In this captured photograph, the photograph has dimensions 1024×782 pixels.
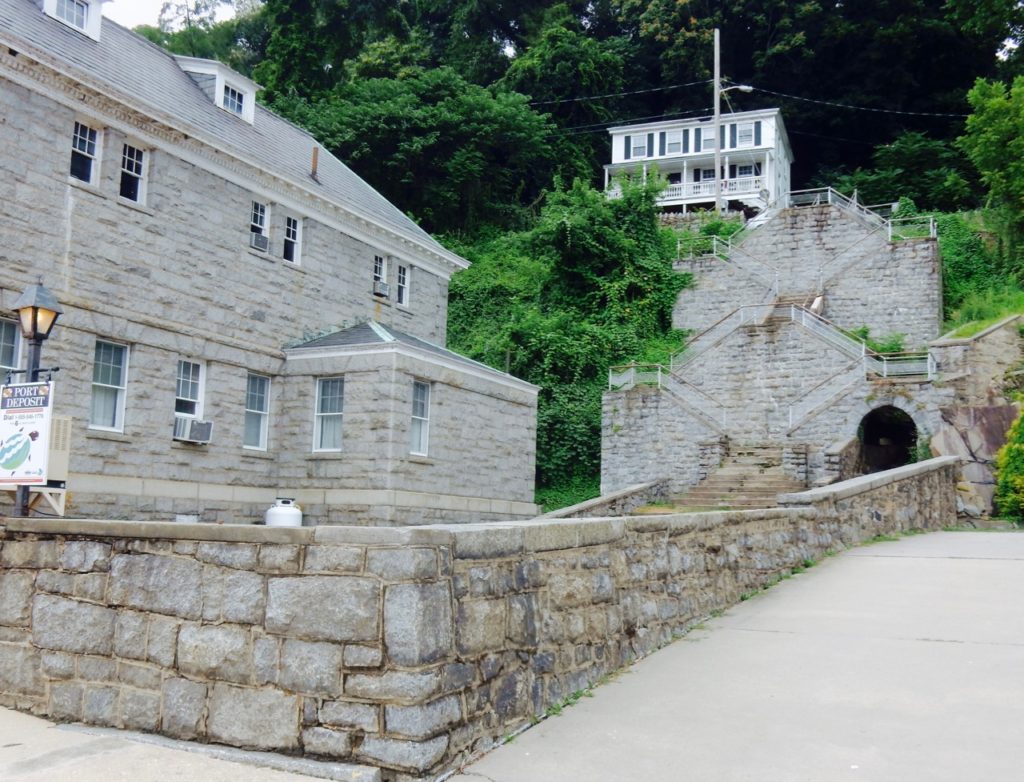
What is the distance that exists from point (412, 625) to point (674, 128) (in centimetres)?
4867

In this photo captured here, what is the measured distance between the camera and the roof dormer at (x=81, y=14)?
17.7m

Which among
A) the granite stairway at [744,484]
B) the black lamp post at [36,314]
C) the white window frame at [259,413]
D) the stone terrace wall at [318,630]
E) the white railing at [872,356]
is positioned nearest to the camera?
the stone terrace wall at [318,630]

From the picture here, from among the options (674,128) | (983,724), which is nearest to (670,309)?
(674,128)

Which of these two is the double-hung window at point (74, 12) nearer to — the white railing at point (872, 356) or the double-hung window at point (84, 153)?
the double-hung window at point (84, 153)

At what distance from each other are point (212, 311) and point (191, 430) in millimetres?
2473

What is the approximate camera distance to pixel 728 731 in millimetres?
5285

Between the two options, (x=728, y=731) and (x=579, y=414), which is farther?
(x=579, y=414)

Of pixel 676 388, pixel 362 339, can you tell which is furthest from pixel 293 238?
pixel 676 388

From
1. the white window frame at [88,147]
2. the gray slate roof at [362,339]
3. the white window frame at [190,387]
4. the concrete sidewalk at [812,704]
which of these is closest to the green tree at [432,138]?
the gray slate roof at [362,339]

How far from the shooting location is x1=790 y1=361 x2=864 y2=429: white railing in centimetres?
2453

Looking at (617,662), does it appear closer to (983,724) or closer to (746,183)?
(983,724)

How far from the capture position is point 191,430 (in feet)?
58.2

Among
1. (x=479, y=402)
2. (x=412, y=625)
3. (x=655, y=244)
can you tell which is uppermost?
(x=655, y=244)

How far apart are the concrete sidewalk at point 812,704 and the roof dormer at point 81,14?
16669mm
